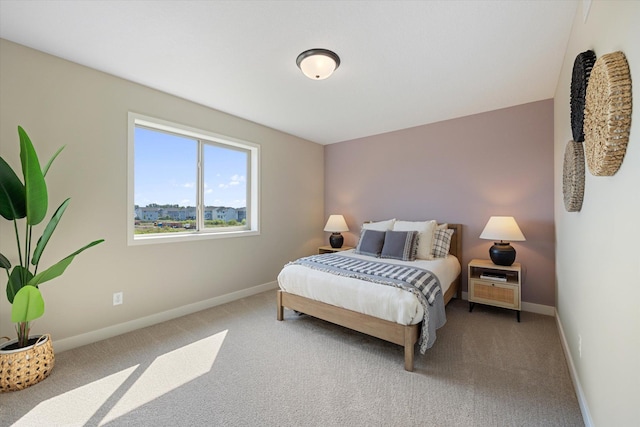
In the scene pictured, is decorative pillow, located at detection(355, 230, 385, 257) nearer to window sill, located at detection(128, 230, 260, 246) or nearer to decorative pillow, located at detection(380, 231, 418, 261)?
decorative pillow, located at detection(380, 231, 418, 261)

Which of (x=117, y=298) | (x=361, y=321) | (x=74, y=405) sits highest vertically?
(x=117, y=298)

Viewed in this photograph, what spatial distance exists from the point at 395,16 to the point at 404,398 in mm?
2519

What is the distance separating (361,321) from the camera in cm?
234

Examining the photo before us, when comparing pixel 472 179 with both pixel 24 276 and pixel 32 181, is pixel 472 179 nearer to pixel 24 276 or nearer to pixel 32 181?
pixel 32 181

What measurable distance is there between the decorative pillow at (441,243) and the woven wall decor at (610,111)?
2210 mm

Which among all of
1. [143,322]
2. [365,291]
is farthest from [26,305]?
[365,291]

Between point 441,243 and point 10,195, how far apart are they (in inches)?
158

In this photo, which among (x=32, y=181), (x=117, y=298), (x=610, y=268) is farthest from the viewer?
(x=117, y=298)

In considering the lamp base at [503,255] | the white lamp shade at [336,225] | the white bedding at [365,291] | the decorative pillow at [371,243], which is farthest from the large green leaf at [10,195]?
the lamp base at [503,255]

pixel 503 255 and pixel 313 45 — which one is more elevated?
pixel 313 45

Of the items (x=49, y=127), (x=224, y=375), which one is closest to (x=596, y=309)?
(x=224, y=375)

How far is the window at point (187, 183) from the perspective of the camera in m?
2.96

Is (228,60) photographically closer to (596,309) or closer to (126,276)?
(126,276)

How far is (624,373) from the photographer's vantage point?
1.03m
